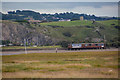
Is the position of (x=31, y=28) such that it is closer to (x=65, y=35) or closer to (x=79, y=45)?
(x=65, y=35)

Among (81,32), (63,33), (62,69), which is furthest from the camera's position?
(63,33)

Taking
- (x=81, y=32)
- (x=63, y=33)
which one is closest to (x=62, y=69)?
(x=81, y=32)

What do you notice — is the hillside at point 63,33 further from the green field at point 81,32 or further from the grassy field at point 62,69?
the grassy field at point 62,69

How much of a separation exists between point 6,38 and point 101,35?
51.4 m

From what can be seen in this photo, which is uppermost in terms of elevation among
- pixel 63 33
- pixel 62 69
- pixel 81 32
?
pixel 81 32

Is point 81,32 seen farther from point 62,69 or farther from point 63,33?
point 62,69

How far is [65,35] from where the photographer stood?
166750 millimetres

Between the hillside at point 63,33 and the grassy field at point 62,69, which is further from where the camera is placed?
the hillside at point 63,33

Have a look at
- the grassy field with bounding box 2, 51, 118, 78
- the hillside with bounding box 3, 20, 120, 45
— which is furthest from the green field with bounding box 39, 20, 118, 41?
the grassy field with bounding box 2, 51, 118, 78

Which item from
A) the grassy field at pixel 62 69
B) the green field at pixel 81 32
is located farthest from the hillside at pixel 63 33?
the grassy field at pixel 62 69

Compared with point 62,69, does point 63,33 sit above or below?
above

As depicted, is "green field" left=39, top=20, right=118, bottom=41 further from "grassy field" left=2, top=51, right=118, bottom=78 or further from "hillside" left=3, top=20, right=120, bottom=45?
"grassy field" left=2, top=51, right=118, bottom=78

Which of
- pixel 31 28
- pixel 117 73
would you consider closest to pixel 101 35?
pixel 31 28

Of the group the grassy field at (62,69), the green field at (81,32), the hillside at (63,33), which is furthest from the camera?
the green field at (81,32)
